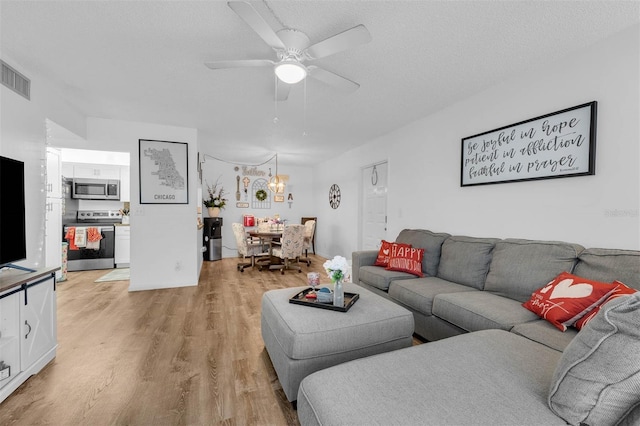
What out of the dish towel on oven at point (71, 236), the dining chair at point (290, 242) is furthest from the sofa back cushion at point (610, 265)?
the dish towel on oven at point (71, 236)

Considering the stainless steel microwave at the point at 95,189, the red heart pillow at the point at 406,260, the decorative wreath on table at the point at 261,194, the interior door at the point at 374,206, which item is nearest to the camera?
the red heart pillow at the point at 406,260

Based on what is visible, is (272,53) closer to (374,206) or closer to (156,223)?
(156,223)

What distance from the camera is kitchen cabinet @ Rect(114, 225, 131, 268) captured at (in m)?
5.12

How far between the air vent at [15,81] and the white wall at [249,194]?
3.56 meters

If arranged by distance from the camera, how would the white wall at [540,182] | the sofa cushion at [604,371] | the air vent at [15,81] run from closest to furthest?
the sofa cushion at [604,371], the white wall at [540,182], the air vent at [15,81]

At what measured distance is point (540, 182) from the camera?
7.81 ft

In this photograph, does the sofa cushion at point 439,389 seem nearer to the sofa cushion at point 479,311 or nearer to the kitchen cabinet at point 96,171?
the sofa cushion at point 479,311

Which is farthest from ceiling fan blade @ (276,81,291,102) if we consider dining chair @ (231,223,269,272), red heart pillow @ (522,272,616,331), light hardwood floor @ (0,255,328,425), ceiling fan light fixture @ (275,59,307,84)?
dining chair @ (231,223,269,272)

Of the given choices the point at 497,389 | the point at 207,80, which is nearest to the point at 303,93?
the point at 207,80

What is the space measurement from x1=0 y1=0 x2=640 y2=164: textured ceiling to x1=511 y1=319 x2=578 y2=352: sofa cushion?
75.8 inches

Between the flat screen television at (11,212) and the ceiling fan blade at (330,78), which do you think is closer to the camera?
the flat screen television at (11,212)

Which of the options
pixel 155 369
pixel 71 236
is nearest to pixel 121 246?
pixel 71 236

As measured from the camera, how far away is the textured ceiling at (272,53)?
173cm

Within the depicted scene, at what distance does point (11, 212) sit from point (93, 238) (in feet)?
11.6
